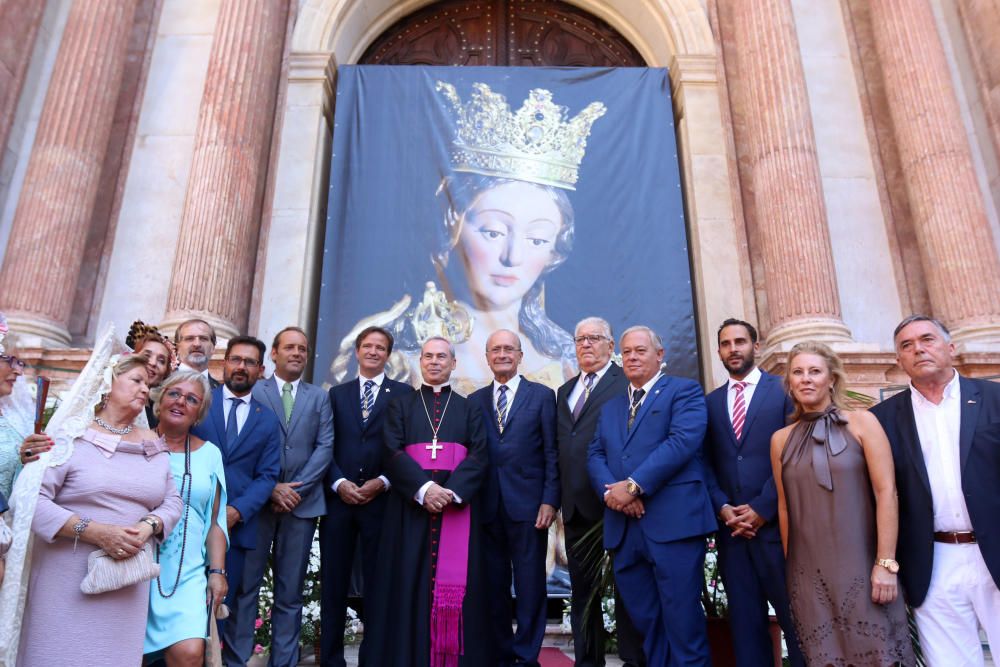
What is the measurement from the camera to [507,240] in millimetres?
7703

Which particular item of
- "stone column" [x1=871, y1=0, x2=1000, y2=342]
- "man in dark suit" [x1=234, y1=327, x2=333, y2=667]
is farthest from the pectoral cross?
"stone column" [x1=871, y1=0, x2=1000, y2=342]

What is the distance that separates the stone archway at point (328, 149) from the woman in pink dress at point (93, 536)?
438cm

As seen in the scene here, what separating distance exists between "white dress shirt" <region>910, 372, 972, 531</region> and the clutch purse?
114 inches

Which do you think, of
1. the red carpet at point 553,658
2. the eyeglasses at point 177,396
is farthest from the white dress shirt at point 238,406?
the red carpet at point 553,658

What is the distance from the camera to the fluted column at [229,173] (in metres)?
6.82

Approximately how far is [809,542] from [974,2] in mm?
Answer: 7254

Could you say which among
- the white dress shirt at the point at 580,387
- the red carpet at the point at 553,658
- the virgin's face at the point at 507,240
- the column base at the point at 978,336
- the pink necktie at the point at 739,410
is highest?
the virgin's face at the point at 507,240

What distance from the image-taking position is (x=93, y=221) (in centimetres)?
763

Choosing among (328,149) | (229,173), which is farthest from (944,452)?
(328,149)

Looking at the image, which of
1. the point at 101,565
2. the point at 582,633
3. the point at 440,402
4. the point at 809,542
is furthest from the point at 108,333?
the point at 809,542

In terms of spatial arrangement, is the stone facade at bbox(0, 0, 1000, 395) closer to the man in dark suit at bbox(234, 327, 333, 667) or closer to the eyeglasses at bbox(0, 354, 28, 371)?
the man in dark suit at bbox(234, 327, 333, 667)

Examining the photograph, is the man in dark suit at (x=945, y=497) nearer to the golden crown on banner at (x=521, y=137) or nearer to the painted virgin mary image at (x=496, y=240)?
the painted virgin mary image at (x=496, y=240)

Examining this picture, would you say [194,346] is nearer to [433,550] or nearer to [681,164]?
[433,550]

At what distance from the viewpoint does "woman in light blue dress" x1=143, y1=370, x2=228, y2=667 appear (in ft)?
9.80
